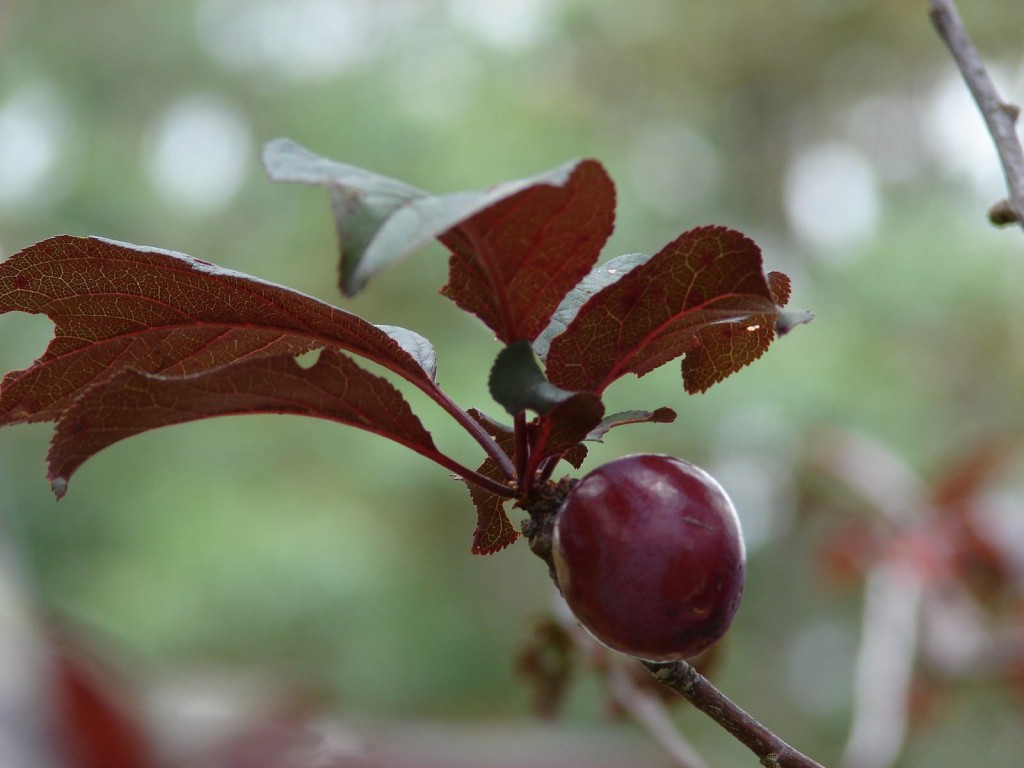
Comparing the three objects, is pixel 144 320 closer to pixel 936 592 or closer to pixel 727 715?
pixel 727 715

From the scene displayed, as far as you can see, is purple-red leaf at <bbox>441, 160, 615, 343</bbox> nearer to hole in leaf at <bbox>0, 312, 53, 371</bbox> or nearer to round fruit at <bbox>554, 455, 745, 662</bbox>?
round fruit at <bbox>554, 455, 745, 662</bbox>

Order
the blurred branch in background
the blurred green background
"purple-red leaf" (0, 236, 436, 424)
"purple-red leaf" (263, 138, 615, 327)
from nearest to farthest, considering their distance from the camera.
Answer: "purple-red leaf" (263, 138, 615, 327) < "purple-red leaf" (0, 236, 436, 424) < the blurred branch in background < the blurred green background

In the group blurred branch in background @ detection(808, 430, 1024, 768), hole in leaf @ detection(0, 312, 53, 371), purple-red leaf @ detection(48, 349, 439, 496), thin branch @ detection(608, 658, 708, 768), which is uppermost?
purple-red leaf @ detection(48, 349, 439, 496)

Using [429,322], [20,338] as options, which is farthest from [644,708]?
[20,338]

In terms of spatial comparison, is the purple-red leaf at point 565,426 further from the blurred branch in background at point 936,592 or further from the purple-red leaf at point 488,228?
the blurred branch in background at point 936,592

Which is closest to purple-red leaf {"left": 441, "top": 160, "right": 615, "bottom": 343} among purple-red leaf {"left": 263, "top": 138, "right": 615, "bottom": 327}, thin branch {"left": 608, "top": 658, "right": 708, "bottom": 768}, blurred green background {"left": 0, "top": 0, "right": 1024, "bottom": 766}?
purple-red leaf {"left": 263, "top": 138, "right": 615, "bottom": 327}

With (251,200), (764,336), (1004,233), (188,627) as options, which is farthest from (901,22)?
(764,336)
